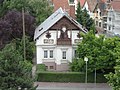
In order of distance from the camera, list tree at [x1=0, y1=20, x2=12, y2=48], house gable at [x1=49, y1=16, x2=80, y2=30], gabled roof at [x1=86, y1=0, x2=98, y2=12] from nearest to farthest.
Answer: house gable at [x1=49, y1=16, x2=80, y2=30] < tree at [x1=0, y1=20, x2=12, y2=48] < gabled roof at [x1=86, y1=0, x2=98, y2=12]

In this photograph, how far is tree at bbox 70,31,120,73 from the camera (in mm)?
40844

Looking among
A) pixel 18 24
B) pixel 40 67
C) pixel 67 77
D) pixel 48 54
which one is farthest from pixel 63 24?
pixel 18 24

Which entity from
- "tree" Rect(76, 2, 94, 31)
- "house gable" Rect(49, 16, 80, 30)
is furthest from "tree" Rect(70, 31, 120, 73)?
"tree" Rect(76, 2, 94, 31)

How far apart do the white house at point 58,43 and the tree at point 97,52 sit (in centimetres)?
492

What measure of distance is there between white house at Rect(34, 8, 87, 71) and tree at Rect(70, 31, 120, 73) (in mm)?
4919

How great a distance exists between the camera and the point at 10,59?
2717 cm

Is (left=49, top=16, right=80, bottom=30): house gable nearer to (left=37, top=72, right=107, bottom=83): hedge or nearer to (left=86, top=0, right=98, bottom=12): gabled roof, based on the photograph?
(left=37, top=72, right=107, bottom=83): hedge

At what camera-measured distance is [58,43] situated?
47406 millimetres

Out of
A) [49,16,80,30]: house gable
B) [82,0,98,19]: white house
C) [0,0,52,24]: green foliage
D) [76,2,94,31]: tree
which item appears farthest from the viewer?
[82,0,98,19]: white house

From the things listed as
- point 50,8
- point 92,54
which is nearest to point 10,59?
point 92,54

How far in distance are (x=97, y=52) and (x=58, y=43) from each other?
7.32 m

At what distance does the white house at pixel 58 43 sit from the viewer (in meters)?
47.4

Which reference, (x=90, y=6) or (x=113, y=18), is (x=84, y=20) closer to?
(x=113, y=18)

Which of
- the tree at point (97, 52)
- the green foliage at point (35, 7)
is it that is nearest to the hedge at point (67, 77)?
the tree at point (97, 52)
